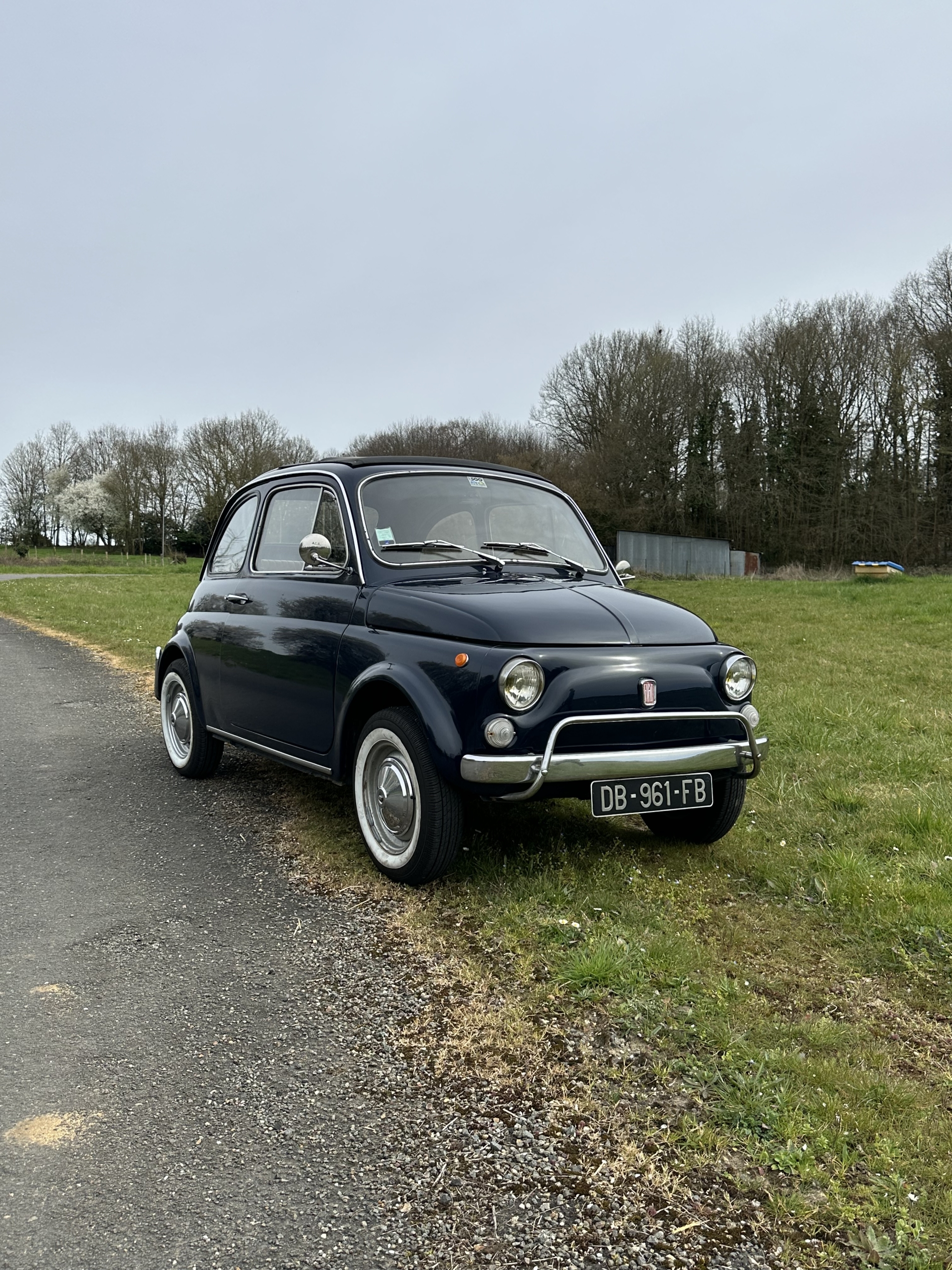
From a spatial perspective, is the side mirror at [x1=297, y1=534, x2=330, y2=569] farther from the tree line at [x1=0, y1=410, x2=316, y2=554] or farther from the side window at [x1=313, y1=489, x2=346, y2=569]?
the tree line at [x1=0, y1=410, x2=316, y2=554]

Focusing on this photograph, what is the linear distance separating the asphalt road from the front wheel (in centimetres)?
36

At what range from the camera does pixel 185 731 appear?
6.66 meters

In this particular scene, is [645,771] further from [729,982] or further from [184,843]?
[184,843]

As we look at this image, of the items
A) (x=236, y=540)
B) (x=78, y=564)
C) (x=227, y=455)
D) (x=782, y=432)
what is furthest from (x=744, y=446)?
(x=236, y=540)

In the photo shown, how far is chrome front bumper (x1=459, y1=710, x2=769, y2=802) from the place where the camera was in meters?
3.91

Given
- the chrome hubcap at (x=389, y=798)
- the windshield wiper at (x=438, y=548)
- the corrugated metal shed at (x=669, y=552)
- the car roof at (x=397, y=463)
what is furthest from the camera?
the corrugated metal shed at (x=669, y=552)

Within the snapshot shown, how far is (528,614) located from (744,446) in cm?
4421

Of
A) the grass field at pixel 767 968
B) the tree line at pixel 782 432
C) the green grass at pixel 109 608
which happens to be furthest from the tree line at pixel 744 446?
the grass field at pixel 767 968

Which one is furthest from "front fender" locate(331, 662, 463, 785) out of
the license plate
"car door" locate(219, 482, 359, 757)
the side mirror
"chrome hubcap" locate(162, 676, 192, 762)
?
"chrome hubcap" locate(162, 676, 192, 762)

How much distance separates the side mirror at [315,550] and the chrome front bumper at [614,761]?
65.0 inches

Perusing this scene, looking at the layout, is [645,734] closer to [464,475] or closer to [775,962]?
[775,962]

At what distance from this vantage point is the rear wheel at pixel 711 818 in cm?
483

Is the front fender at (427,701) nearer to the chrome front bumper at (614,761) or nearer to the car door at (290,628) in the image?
the chrome front bumper at (614,761)

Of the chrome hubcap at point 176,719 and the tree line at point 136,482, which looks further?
the tree line at point 136,482
